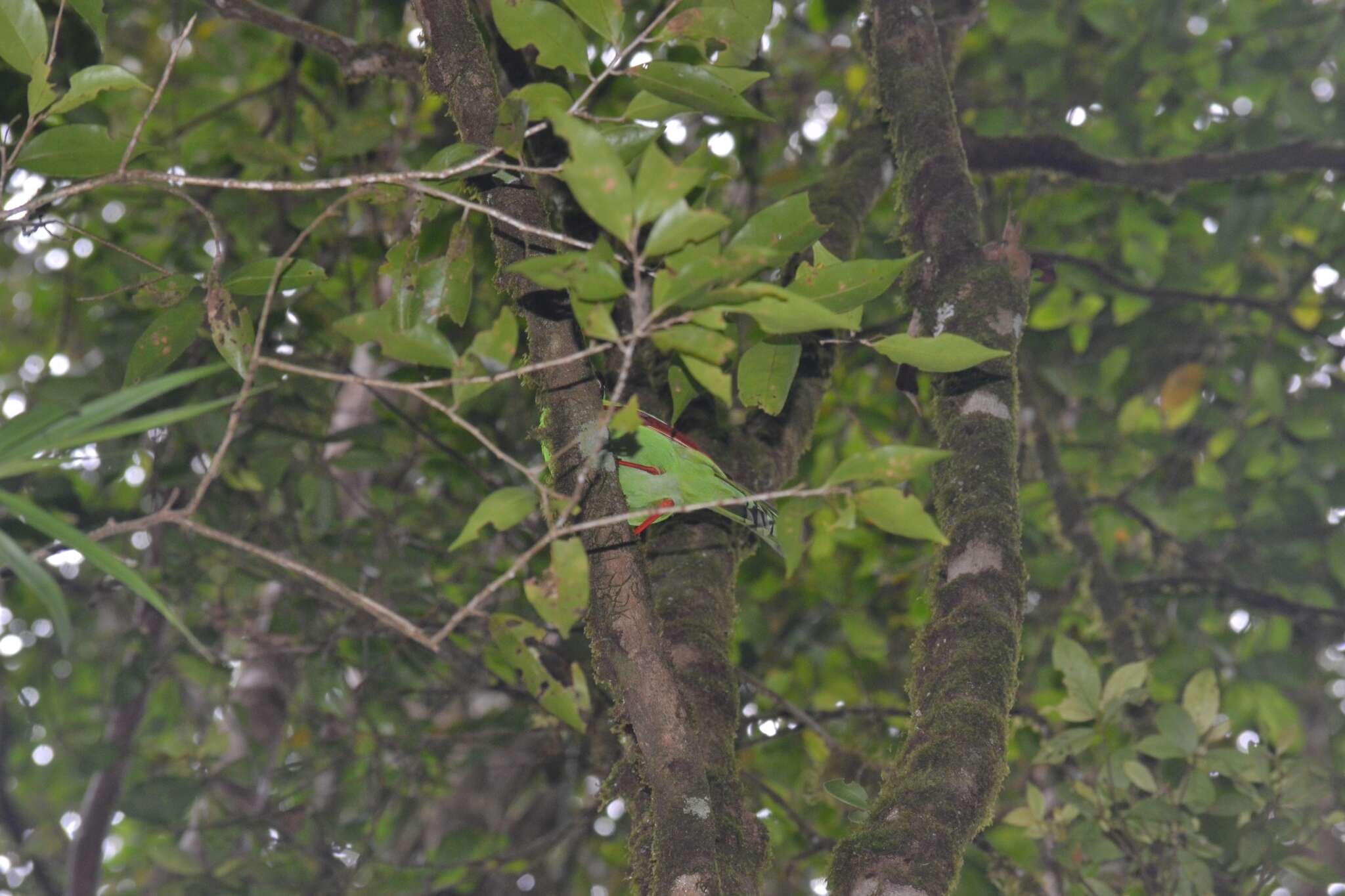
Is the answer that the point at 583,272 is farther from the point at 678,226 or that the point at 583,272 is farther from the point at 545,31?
the point at 545,31

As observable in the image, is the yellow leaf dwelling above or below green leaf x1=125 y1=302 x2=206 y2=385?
below

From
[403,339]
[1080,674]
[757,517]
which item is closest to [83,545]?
[403,339]

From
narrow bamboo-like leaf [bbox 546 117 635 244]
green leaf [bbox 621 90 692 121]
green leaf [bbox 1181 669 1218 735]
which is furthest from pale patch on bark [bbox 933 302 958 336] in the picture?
green leaf [bbox 1181 669 1218 735]

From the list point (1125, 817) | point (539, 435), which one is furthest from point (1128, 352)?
point (539, 435)

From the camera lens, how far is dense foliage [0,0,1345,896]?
1.51 meters

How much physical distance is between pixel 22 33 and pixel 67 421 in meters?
0.70

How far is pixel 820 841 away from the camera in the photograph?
3.07 metres

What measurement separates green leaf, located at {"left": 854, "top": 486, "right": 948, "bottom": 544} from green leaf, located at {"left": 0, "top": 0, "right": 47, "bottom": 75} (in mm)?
1363

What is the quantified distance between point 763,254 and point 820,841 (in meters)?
2.30

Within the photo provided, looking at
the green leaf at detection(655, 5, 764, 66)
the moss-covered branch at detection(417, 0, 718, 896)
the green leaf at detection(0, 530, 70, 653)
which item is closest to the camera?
the green leaf at detection(0, 530, 70, 653)

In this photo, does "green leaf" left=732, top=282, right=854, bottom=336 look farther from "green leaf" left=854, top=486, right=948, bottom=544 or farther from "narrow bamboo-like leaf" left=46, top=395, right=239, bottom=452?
"narrow bamboo-like leaf" left=46, top=395, right=239, bottom=452

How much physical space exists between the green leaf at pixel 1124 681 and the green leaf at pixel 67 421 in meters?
2.32

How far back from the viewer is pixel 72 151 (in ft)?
5.62

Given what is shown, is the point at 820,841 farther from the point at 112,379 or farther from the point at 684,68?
the point at 112,379
